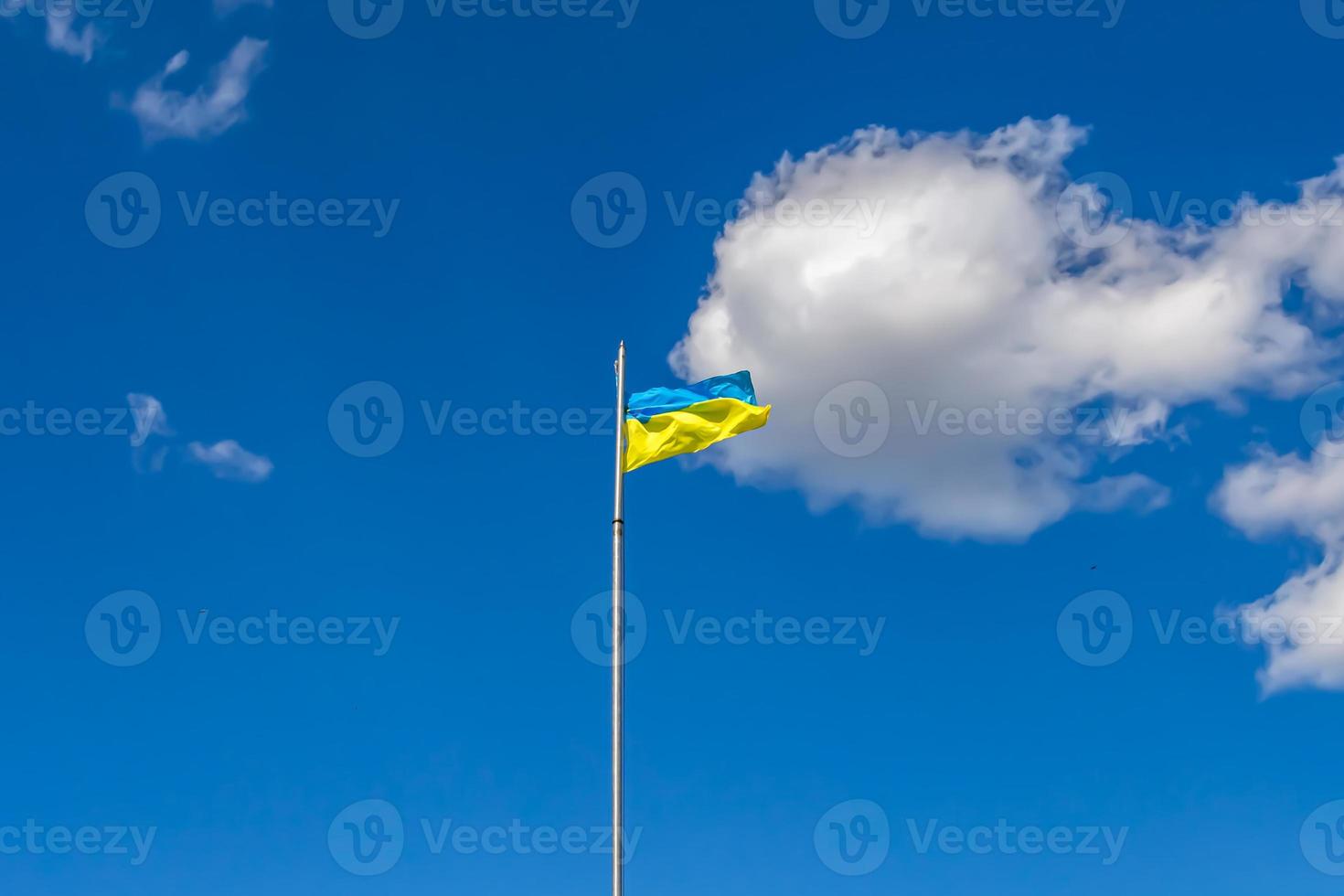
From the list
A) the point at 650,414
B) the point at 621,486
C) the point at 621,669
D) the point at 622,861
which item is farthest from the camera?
the point at 650,414

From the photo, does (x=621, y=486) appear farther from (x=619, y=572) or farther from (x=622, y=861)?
(x=622, y=861)

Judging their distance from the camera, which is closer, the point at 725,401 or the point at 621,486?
the point at 621,486

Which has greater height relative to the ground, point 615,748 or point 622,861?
point 615,748

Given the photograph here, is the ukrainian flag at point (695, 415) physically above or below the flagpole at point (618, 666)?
above

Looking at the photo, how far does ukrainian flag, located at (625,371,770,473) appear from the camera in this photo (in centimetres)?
3597

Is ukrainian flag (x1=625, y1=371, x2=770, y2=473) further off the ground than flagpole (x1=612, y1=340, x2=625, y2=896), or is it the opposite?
ukrainian flag (x1=625, y1=371, x2=770, y2=473)

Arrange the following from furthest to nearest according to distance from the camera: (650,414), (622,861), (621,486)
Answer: (650,414) < (621,486) < (622,861)

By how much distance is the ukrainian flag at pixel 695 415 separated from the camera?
36.0 metres

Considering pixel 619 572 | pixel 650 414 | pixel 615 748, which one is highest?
pixel 650 414

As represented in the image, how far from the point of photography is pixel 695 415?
36562 millimetres

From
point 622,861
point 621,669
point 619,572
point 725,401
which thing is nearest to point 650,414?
point 725,401

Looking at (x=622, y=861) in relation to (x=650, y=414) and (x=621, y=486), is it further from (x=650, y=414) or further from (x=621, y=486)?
(x=650, y=414)

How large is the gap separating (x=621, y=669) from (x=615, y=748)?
6.43 ft

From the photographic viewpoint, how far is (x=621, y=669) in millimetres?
30062
